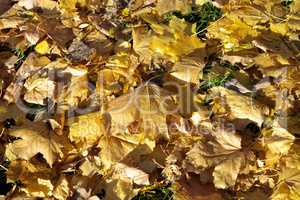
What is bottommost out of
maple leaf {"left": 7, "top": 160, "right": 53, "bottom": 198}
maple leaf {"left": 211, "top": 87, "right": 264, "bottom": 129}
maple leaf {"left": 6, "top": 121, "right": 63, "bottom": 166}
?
maple leaf {"left": 7, "top": 160, "right": 53, "bottom": 198}

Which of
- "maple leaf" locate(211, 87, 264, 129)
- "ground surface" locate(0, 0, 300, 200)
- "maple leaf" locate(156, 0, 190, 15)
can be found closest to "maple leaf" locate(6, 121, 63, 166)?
"ground surface" locate(0, 0, 300, 200)

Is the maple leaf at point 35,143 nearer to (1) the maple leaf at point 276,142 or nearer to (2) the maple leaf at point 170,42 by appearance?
(2) the maple leaf at point 170,42

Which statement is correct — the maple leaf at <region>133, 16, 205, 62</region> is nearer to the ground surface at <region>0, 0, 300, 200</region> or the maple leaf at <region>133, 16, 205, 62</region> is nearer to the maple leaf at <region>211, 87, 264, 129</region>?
the ground surface at <region>0, 0, 300, 200</region>

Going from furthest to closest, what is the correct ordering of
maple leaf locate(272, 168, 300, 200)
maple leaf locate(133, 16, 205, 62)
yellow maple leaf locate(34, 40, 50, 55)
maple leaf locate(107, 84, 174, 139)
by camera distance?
yellow maple leaf locate(34, 40, 50, 55)
maple leaf locate(133, 16, 205, 62)
maple leaf locate(107, 84, 174, 139)
maple leaf locate(272, 168, 300, 200)

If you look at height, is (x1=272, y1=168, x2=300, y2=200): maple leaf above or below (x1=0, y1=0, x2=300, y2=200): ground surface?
below

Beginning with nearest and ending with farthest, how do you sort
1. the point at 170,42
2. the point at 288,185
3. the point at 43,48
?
the point at 288,185 < the point at 170,42 < the point at 43,48

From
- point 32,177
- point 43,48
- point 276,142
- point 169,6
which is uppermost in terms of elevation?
point 169,6

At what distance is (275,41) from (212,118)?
1.61 ft

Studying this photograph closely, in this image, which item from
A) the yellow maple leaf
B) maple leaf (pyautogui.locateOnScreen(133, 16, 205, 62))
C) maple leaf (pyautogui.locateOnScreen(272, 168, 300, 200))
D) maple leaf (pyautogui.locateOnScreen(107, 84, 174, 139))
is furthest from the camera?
the yellow maple leaf

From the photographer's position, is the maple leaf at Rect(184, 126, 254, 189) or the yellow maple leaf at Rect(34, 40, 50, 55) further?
→ the yellow maple leaf at Rect(34, 40, 50, 55)

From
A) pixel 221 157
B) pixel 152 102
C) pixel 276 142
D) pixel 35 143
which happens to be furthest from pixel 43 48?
pixel 276 142

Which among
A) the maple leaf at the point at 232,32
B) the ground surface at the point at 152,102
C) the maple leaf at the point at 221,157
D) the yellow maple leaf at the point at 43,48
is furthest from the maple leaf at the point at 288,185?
the yellow maple leaf at the point at 43,48

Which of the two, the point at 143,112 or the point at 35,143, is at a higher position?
the point at 143,112

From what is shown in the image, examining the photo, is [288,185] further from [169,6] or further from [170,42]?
[169,6]
